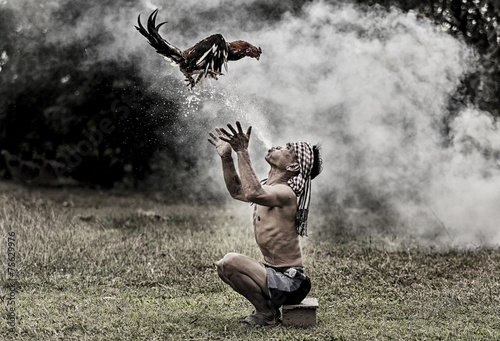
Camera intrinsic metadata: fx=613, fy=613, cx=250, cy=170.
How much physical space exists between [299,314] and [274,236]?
2.00ft

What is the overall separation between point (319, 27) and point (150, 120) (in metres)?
3.00

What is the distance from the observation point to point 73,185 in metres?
11.6

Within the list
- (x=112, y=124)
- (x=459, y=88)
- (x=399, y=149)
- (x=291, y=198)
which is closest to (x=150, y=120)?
(x=112, y=124)

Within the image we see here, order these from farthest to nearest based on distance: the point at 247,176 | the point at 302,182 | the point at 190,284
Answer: the point at 190,284 → the point at 302,182 → the point at 247,176

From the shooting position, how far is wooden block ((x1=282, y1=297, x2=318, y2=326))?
4494 mm

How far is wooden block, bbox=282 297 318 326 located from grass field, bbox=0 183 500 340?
0.32 feet

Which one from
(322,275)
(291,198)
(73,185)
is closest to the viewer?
(291,198)

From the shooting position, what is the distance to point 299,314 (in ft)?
14.8

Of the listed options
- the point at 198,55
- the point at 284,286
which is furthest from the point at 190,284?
the point at 198,55

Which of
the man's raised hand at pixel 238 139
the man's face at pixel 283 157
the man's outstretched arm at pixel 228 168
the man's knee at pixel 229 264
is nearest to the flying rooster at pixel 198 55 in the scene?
the man's outstretched arm at pixel 228 168

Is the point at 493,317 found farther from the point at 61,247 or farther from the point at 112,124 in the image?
the point at 112,124

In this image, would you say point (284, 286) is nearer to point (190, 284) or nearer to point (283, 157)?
point (283, 157)

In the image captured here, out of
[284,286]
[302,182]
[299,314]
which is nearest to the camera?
[284,286]

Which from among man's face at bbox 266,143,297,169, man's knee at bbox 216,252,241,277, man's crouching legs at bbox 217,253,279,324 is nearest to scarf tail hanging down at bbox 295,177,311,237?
man's face at bbox 266,143,297,169
